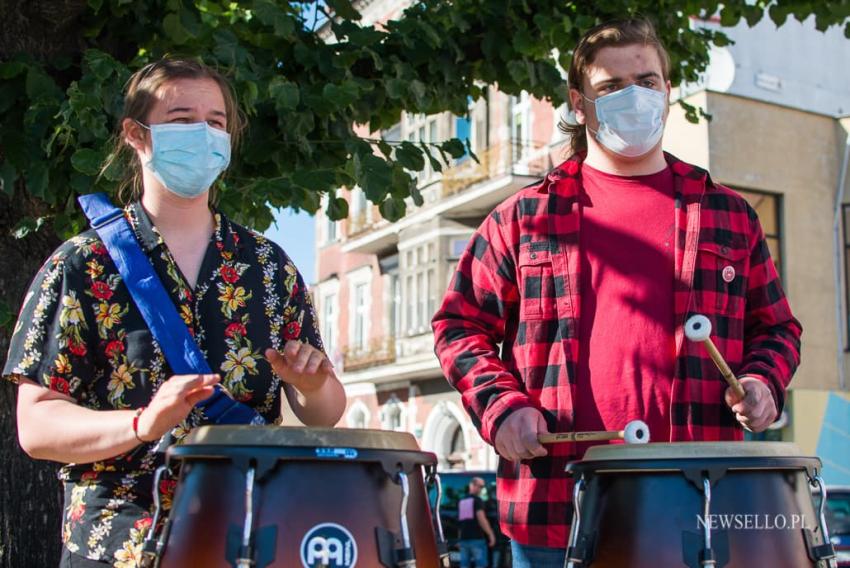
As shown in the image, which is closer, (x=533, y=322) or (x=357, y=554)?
(x=357, y=554)

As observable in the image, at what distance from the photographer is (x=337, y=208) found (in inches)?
251

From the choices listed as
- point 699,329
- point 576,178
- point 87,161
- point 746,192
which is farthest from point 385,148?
point 746,192

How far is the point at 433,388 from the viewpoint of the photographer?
23938 mm

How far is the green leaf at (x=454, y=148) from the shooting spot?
6478mm

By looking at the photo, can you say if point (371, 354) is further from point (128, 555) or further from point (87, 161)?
point (128, 555)

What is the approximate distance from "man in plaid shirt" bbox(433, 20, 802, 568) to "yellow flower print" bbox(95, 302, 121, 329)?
83cm

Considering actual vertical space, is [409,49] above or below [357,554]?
above

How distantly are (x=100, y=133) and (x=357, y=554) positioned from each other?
3.55 meters

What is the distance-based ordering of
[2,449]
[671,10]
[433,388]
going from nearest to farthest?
[2,449] < [671,10] < [433,388]

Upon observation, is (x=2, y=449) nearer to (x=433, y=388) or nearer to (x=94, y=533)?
(x=94, y=533)

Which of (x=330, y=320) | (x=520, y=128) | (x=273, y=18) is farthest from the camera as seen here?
(x=330, y=320)

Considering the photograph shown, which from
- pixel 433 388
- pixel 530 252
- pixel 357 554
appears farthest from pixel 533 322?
pixel 433 388

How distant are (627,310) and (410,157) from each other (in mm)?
3632

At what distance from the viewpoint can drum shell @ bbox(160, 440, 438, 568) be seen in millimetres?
1949
